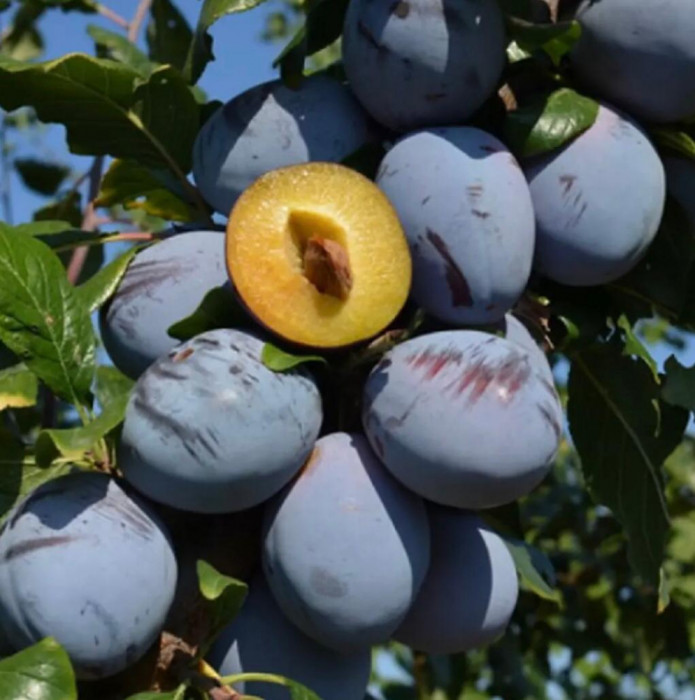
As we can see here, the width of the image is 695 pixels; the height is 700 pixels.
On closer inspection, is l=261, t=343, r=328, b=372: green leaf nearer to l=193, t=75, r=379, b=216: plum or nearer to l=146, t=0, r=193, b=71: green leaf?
l=193, t=75, r=379, b=216: plum

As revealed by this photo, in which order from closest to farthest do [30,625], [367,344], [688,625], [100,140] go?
[30,625], [367,344], [100,140], [688,625]

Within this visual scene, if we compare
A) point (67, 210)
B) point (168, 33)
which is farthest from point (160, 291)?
point (67, 210)

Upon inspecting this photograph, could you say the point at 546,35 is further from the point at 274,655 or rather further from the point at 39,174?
the point at 39,174

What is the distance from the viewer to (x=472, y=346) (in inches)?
34.0

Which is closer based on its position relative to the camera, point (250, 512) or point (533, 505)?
point (250, 512)

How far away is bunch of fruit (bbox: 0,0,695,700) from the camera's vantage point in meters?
0.82

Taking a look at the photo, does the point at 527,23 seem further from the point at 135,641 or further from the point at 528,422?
the point at 135,641

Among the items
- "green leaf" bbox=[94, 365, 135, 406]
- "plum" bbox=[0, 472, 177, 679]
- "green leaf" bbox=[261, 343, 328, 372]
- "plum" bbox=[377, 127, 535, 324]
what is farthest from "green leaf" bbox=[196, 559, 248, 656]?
"green leaf" bbox=[94, 365, 135, 406]

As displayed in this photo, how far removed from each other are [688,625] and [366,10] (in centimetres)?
185

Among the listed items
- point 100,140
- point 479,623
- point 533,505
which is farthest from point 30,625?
point 533,505

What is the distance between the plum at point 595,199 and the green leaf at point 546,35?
59mm

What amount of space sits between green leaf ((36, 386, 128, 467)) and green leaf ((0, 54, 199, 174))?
9.8 inches

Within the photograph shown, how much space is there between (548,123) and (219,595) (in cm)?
39

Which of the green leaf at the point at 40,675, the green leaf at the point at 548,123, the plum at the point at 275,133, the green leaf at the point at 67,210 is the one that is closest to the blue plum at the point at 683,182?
the green leaf at the point at 548,123
